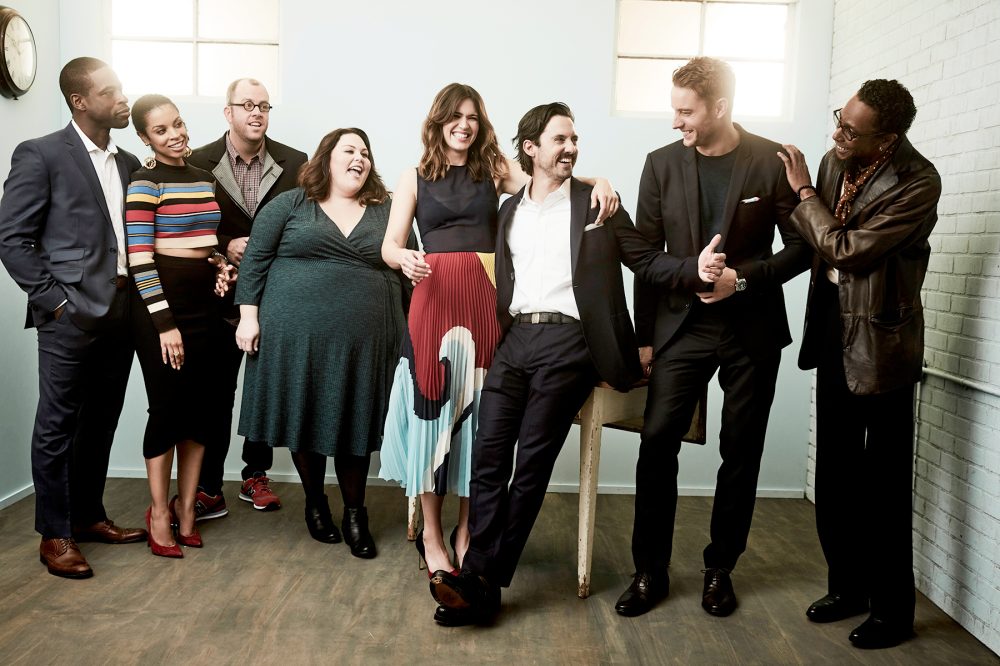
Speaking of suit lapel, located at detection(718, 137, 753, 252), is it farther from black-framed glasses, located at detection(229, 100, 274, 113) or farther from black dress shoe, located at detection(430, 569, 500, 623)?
black-framed glasses, located at detection(229, 100, 274, 113)

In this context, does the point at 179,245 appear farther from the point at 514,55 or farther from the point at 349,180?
the point at 514,55

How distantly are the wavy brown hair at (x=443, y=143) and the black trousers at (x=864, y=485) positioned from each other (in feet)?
4.04

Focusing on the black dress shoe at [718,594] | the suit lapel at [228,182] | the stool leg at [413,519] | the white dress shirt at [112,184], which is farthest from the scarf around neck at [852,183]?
the white dress shirt at [112,184]

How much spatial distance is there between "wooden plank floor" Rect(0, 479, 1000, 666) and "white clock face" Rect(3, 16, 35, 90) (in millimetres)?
1980

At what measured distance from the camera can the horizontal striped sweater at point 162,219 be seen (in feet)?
10.6

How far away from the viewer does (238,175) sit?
12.7 ft

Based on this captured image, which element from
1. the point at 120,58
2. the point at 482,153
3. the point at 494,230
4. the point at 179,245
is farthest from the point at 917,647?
the point at 120,58

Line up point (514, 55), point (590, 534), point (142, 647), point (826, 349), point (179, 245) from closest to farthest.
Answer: point (142, 647)
point (826, 349)
point (590, 534)
point (179, 245)
point (514, 55)

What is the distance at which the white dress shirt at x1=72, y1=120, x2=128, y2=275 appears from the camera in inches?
128

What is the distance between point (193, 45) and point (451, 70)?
1388 millimetres

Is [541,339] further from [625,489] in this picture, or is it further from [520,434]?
[625,489]

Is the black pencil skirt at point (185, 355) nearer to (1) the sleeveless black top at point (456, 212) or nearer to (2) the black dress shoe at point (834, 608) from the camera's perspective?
(1) the sleeveless black top at point (456, 212)

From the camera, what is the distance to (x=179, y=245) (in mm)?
3355

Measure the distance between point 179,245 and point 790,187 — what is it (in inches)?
89.2
